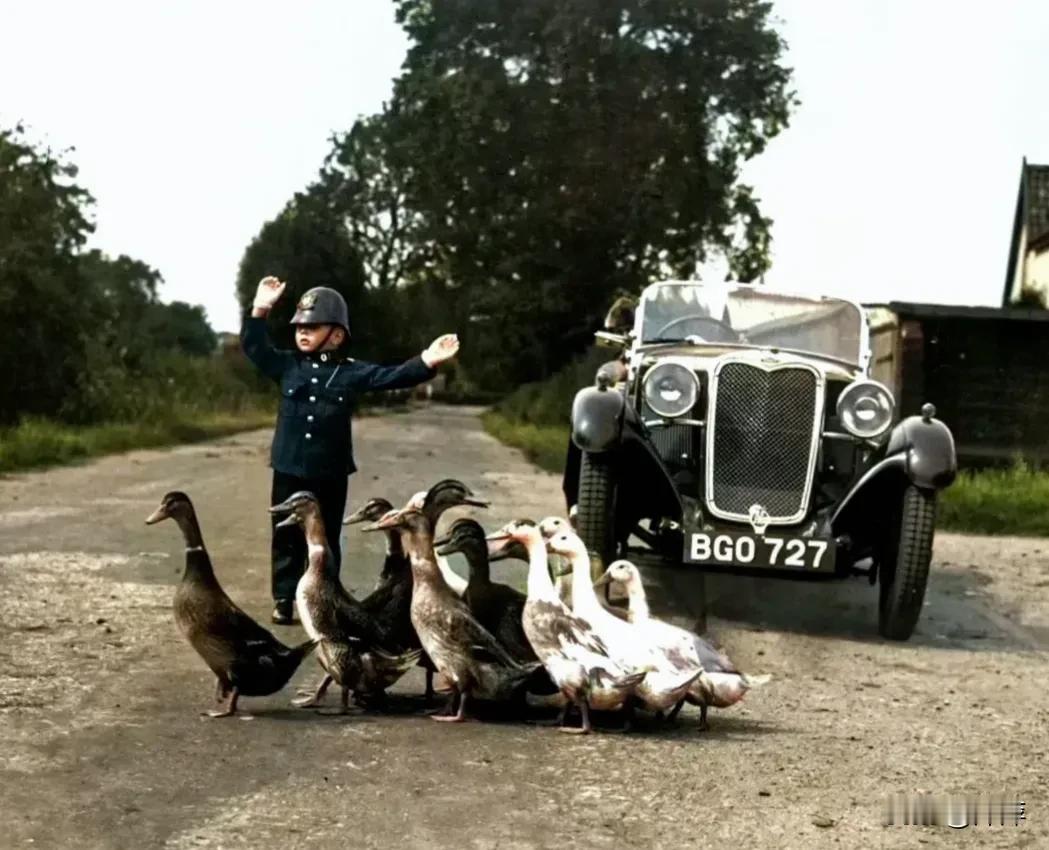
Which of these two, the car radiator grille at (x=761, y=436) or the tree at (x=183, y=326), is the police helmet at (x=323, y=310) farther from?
the tree at (x=183, y=326)

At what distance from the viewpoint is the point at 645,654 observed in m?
6.25

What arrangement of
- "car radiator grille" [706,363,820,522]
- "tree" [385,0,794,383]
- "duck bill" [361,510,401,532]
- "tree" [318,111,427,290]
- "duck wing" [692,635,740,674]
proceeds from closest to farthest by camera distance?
"duck wing" [692,635,740,674]
"duck bill" [361,510,401,532]
"car radiator grille" [706,363,820,522]
"tree" [385,0,794,383]
"tree" [318,111,427,290]

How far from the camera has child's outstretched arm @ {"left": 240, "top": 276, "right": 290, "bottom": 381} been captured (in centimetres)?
842

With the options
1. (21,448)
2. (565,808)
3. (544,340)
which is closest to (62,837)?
(565,808)

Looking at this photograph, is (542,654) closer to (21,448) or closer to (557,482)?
(557,482)

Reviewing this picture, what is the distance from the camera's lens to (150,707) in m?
6.45

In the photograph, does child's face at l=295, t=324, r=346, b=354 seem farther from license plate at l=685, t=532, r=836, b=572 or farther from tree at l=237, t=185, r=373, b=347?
tree at l=237, t=185, r=373, b=347

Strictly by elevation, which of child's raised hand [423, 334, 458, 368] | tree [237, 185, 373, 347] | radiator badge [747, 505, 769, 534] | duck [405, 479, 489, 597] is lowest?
radiator badge [747, 505, 769, 534]

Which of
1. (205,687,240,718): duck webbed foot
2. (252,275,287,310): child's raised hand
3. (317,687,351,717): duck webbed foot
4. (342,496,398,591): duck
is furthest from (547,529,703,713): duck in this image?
(252,275,287,310): child's raised hand

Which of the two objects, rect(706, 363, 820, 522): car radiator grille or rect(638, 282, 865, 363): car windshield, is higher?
rect(638, 282, 865, 363): car windshield

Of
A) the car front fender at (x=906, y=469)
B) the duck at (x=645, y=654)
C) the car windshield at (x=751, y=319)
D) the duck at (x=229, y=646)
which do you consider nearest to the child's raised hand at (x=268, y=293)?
the duck at (x=229, y=646)

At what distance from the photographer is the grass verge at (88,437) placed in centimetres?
2148

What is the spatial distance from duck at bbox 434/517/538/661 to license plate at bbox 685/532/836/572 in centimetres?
244

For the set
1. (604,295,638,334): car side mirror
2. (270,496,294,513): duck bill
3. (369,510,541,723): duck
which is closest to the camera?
(369,510,541,723): duck
